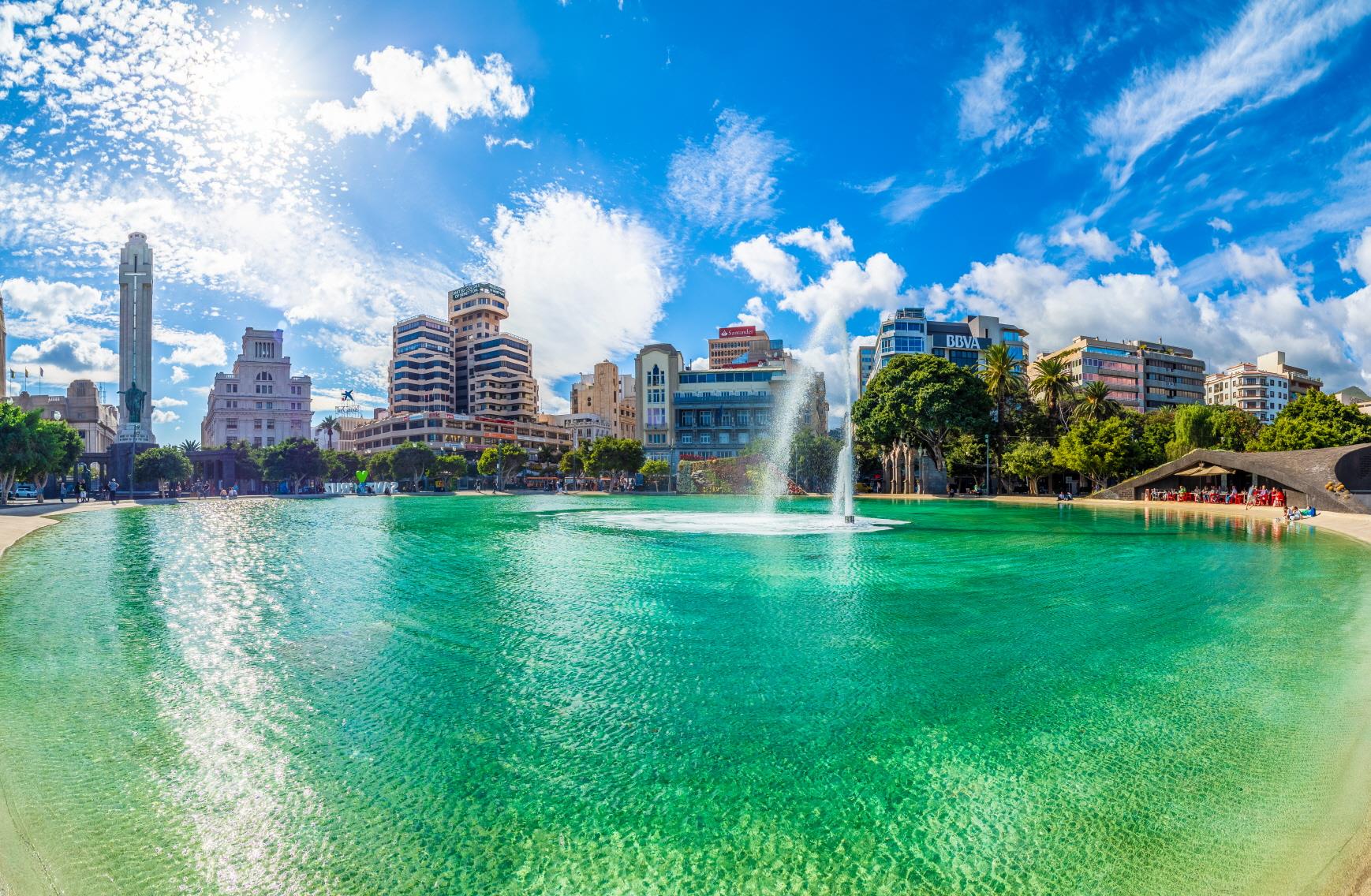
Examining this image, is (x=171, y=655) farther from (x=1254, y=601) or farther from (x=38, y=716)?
(x=1254, y=601)

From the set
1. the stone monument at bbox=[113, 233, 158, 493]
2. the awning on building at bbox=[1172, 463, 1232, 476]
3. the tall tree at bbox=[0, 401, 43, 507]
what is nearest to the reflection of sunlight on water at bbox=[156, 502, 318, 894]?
the tall tree at bbox=[0, 401, 43, 507]

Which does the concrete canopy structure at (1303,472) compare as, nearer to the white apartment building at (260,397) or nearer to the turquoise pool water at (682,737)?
the turquoise pool water at (682,737)

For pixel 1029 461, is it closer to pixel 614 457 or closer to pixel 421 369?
pixel 614 457

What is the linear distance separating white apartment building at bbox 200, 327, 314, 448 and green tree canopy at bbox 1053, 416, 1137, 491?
133 m

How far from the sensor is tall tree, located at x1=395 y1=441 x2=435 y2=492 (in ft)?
301

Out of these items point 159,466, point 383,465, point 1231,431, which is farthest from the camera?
point 383,465

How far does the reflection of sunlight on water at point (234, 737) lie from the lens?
5.60 meters

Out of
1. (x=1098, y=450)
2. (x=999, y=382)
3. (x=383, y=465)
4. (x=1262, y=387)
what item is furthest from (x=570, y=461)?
(x=1262, y=387)

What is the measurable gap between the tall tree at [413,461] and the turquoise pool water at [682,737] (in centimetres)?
7770

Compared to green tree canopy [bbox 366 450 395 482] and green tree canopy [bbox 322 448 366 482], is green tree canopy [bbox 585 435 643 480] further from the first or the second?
green tree canopy [bbox 322 448 366 482]

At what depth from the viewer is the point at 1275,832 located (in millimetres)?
6035

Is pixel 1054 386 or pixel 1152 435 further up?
pixel 1054 386

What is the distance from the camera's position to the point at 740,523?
38.1m

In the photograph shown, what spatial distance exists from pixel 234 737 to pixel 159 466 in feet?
263
